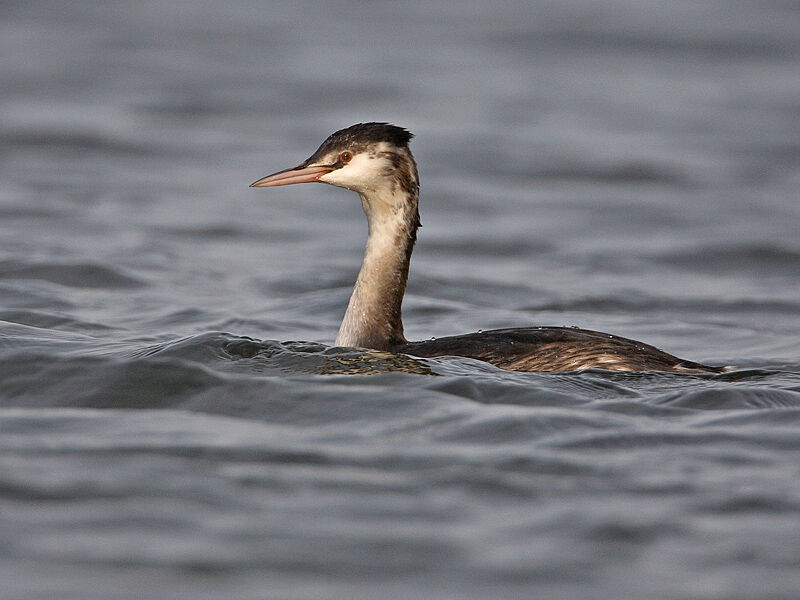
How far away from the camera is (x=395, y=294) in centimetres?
915

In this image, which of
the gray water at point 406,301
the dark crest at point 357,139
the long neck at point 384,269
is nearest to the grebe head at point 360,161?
the dark crest at point 357,139

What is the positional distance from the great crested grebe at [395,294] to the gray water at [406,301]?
0.19 metres

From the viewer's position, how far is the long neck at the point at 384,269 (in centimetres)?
904

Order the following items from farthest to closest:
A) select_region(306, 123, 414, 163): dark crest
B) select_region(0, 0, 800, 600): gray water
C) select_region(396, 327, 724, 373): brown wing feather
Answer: select_region(306, 123, 414, 163): dark crest < select_region(396, 327, 724, 373): brown wing feather < select_region(0, 0, 800, 600): gray water

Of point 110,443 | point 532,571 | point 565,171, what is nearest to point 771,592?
point 532,571

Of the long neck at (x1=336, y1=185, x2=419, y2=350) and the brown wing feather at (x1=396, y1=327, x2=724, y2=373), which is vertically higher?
the long neck at (x1=336, y1=185, x2=419, y2=350)

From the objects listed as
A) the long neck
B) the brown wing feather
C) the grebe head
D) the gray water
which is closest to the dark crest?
the grebe head

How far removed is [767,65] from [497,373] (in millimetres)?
13519

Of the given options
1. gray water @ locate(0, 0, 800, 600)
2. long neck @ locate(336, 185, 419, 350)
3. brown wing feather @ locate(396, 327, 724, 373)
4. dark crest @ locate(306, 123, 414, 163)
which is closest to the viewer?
gray water @ locate(0, 0, 800, 600)

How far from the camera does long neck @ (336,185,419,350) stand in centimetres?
904

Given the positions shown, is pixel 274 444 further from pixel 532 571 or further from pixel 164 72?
pixel 164 72

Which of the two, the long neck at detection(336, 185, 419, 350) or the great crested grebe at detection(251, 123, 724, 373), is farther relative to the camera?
the long neck at detection(336, 185, 419, 350)

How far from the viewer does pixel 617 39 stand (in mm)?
21391

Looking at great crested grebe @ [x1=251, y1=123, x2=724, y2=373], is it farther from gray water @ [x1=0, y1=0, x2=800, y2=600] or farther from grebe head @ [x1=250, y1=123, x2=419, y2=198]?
gray water @ [x1=0, y1=0, x2=800, y2=600]
